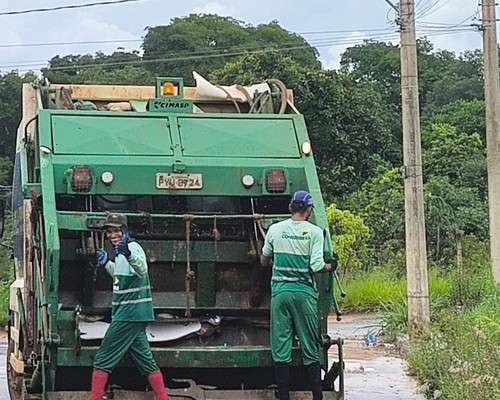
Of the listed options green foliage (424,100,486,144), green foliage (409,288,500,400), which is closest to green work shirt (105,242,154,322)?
green foliage (409,288,500,400)

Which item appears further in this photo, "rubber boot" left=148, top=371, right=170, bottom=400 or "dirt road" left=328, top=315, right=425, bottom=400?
"dirt road" left=328, top=315, right=425, bottom=400

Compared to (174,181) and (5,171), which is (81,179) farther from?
(5,171)

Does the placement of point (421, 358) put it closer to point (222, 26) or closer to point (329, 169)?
point (329, 169)

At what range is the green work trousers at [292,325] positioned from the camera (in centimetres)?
697

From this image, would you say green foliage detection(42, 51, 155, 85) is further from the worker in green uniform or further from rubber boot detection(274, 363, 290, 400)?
rubber boot detection(274, 363, 290, 400)

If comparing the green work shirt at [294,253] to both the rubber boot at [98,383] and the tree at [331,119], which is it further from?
the tree at [331,119]

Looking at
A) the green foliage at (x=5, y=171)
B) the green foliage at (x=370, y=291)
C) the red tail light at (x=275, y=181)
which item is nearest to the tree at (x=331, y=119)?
the green foliage at (x=5, y=171)

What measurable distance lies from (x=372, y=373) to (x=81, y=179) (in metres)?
5.24

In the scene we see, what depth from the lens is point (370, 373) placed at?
37.6ft

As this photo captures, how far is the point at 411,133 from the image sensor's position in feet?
43.7

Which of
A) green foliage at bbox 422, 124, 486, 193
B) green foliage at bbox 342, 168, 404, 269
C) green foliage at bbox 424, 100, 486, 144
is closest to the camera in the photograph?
green foliage at bbox 342, 168, 404, 269

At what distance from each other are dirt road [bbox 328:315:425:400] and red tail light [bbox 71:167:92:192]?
11.9 feet

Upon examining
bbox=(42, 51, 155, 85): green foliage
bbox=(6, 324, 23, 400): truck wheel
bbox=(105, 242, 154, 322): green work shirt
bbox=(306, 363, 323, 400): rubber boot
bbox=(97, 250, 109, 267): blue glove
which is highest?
bbox=(42, 51, 155, 85): green foliage

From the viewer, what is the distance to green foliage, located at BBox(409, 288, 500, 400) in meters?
7.18
